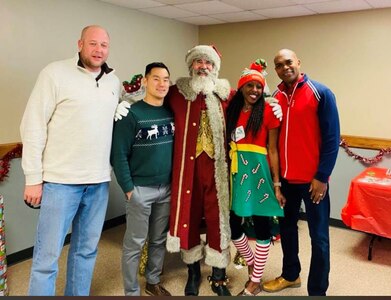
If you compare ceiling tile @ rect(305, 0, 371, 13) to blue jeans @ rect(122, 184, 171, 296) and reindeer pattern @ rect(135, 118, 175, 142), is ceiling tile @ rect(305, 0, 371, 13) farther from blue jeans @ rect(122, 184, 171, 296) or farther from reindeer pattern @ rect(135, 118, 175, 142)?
blue jeans @ rect(122, 184, 171, 296)

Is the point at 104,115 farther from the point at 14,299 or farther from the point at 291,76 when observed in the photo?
the point at 14,299

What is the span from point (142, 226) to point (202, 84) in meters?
0.89

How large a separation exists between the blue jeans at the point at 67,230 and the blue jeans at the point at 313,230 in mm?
1092

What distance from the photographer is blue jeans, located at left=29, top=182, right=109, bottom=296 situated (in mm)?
1813

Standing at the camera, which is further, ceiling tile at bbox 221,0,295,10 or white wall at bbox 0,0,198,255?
ceiling tile at bbox 221,0,295,10

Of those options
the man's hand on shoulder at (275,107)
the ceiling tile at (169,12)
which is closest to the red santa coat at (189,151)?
the man's hand on shoulder at (275,107)

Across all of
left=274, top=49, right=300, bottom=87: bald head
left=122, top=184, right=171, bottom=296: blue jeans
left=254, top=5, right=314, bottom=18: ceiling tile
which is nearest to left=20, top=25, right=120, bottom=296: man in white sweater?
left=122, top=184, right=171, bottom=296: blue jeans

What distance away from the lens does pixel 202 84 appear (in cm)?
215

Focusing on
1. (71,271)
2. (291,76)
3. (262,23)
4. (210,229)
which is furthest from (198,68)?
(262,23)

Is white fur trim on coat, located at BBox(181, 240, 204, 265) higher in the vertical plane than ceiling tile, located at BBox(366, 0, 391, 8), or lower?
lower

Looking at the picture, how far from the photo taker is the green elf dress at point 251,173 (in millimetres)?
2096

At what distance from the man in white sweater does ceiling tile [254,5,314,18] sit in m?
1.96

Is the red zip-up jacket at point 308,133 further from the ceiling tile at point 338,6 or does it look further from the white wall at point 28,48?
the white wall at point 28,48

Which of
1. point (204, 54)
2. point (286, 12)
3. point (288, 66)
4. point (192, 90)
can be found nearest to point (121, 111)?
point (192, 90)
